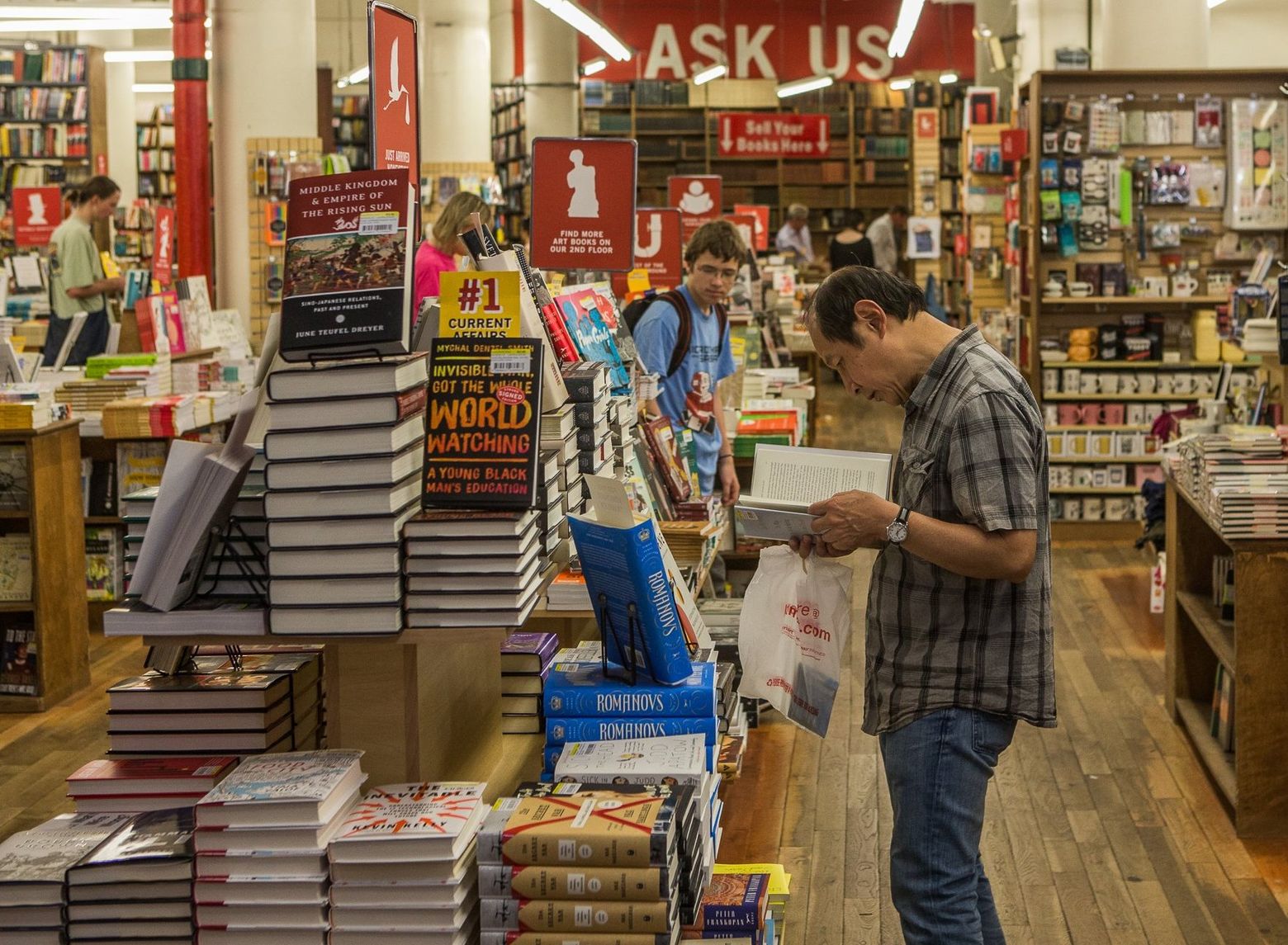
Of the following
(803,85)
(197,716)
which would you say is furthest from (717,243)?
(803,85)

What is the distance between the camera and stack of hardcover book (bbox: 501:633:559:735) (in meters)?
3.15

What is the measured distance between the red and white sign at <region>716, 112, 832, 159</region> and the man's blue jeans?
59.3ft

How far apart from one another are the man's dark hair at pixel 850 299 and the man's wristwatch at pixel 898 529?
0.99 ft

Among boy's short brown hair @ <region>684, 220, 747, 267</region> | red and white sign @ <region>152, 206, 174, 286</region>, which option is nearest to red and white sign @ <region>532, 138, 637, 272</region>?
boy's short brown hair @ <region>684, 220, 747, 267</region>

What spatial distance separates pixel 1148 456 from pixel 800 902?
560cm

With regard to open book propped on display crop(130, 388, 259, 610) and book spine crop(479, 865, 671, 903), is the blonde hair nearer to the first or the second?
open book propped on display crop(130, 388, 259, 610)

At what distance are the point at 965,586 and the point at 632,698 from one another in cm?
63

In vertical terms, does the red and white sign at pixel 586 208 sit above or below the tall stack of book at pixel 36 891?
above

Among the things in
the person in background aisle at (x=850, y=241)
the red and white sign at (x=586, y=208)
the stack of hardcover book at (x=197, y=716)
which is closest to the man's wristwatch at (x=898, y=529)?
the stack of hardcover book at (x=197, y=716)

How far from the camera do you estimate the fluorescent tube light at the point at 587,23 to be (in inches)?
456

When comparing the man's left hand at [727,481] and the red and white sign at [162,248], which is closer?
the man's left hand at [727,481]

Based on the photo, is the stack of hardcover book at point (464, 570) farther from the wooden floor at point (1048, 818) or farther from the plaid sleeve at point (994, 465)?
the wooden floor at point (1048, 818)

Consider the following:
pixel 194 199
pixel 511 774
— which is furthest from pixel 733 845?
pixel 194 199

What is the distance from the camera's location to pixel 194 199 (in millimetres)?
10930
